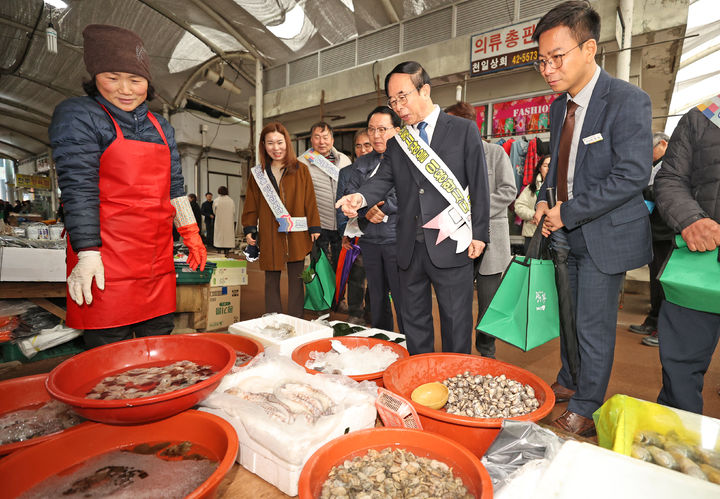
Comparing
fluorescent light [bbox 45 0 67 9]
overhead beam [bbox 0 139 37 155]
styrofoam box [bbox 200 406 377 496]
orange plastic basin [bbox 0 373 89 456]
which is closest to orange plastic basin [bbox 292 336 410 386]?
styrofoam box [bbox 200 406 377 496]

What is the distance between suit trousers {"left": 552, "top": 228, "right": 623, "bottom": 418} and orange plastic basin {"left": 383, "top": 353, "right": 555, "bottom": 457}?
1.20 feet

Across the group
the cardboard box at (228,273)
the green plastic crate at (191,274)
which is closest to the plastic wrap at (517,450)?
the green plastic crate at (191,274)

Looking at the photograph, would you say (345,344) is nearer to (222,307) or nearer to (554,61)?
(554,61)

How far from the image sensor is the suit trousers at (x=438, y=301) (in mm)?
1716

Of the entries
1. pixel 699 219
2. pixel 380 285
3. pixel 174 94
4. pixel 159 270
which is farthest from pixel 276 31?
pixel 699 219

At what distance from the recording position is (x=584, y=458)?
2.31 ft

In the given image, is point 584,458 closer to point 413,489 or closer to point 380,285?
point 413,489

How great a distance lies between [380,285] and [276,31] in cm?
719

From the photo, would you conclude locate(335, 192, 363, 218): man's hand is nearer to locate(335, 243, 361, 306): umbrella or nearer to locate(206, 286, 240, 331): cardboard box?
locate(335, 243, 361, 306): umbrella

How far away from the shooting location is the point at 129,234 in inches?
58.7

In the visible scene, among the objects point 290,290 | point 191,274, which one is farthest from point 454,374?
point 191,274

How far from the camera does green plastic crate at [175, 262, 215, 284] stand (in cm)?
327

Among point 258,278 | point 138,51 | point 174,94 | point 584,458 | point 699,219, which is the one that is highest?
point 174,94

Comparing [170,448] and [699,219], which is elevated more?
[699,219]
